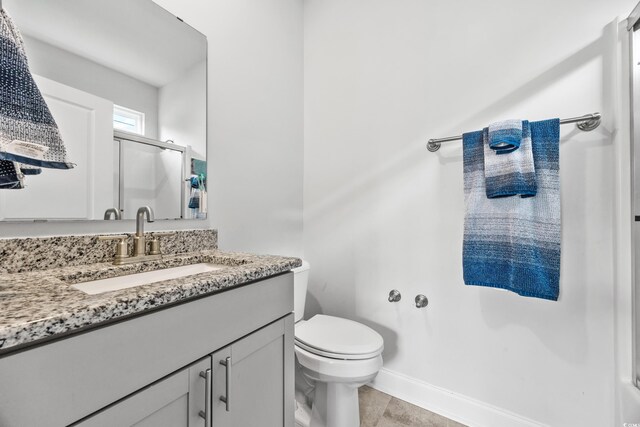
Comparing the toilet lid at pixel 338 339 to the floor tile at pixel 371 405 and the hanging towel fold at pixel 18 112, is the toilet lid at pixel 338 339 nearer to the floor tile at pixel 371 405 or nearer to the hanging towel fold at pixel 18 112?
the floor tile at pixel 371 405

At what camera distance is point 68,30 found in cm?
94

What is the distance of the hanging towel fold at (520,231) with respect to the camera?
1.17 meters

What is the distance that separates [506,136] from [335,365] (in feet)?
3.96

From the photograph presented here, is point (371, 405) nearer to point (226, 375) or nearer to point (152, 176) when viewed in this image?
point (226, 375)

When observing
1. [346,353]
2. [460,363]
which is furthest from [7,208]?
[460,363]

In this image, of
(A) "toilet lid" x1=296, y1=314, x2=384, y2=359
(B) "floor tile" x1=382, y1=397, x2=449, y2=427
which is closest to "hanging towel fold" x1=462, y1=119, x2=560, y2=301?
(A) "toilet lid" x1=296, y1=314, x2=384, y2=359

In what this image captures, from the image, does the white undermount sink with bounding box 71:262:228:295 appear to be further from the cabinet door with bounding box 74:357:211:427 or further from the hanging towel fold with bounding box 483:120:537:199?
the hanging towel fold with bounding box 483:120:537:199

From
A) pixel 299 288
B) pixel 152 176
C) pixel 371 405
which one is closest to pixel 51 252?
pixel 152 176

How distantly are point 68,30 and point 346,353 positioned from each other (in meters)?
1.57

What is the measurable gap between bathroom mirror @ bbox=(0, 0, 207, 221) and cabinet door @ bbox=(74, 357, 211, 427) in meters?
0.69

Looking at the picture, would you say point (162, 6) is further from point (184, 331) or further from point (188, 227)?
point (184, 331)

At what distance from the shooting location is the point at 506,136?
3.91 feet

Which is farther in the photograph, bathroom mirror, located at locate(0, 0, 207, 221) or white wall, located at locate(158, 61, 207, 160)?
white wall, located at locate(158, 61, 207, 160)

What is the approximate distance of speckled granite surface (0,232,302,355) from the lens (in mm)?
419
